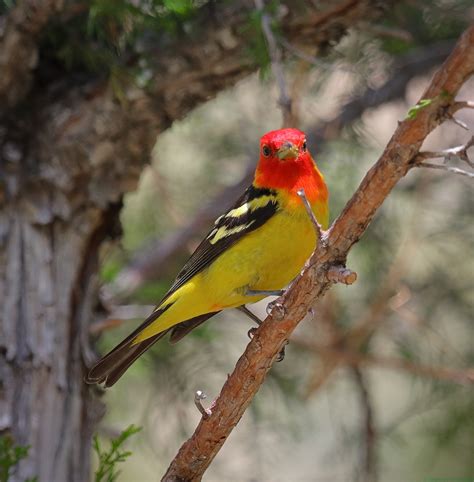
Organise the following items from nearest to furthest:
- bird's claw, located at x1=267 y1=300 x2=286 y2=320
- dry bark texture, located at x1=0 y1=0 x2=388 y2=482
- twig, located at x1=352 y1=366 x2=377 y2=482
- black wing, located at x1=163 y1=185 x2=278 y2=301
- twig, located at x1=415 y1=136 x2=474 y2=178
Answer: twig, located at x1=415 y1=136 x2=474 y2=178 < bird's claw, located at x1=267 y1=300 x2=286 y2=320 < black wing, located at x1=163 y1=185 x2=278 y2=301 < dry bark texture, located at x1=0 y1=0 x2=388 y2=482 < twig, located at x1=352 y1=366 x2=377 y2=482

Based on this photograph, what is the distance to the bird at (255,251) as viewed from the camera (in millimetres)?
3186

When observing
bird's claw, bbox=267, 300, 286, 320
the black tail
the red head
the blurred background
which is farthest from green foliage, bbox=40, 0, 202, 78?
bird's claw, bbox=267, 300, 286, 320

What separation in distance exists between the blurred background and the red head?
0.50 m

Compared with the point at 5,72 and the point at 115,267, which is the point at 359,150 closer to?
the point at 115,267

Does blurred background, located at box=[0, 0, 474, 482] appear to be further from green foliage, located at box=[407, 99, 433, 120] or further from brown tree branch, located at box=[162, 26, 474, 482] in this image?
green foliage, located at box=[407, 99, 433, 120]

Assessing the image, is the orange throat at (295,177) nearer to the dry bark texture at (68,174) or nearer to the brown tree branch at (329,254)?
the dry bark texture at (68,174)

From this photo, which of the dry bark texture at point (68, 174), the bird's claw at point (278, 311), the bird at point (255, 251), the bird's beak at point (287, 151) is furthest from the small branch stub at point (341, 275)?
the dry bark texture at point (68, 174)

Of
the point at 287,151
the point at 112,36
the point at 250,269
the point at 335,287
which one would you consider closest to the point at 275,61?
the point at 287,151

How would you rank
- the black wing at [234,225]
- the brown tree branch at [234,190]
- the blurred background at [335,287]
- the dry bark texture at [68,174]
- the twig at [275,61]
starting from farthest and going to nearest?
1. the brown tree branch at [234,190]
2. the blurred background at [335,287]
3. the dry bark texture at [68,174]
4. the black wing at [234,225]
5. the twig at [275,61]

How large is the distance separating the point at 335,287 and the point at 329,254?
99.2 inches

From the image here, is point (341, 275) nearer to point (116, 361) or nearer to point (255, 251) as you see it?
point (255, 251)

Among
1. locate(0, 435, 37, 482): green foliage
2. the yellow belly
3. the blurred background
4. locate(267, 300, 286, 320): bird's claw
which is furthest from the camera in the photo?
the blurred background

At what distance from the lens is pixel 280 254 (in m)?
3.18

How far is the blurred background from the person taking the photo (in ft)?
13.0
